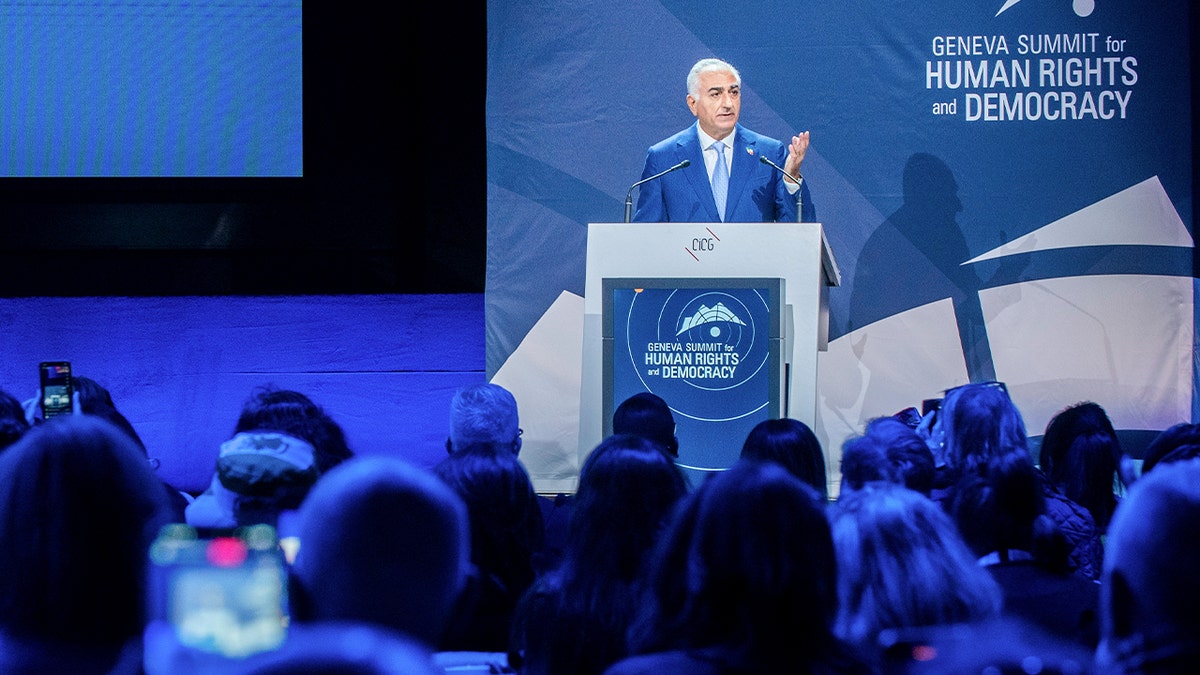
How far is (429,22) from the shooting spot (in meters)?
6.62

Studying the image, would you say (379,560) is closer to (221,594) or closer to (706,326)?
(221,594)

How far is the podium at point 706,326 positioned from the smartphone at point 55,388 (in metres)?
1.71

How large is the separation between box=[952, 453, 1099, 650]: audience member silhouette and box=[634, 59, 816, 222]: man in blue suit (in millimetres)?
2772

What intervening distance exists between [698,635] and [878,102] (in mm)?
5246

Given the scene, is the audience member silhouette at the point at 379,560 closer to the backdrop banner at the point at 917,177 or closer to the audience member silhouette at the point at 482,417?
the audience member silhouette at the point at 482,417

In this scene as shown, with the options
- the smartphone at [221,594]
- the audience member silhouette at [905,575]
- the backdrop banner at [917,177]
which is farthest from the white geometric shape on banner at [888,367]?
the smartphone at [221,594]

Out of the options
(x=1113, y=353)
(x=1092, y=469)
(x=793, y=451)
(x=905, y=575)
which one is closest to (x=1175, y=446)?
(x=1092, y=469)

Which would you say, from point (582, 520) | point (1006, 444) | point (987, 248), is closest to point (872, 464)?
point (1006, 444)

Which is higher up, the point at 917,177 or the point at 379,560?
the point at 917,177

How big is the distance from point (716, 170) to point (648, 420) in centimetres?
205

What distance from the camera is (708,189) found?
5465 mm

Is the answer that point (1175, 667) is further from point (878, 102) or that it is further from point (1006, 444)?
point (878, 102)

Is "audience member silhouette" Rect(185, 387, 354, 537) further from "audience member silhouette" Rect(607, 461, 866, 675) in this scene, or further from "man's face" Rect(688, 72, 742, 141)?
"man's face" Rect(688, 72, 742, 141)

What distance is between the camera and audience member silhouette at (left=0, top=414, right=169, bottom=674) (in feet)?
5.53
